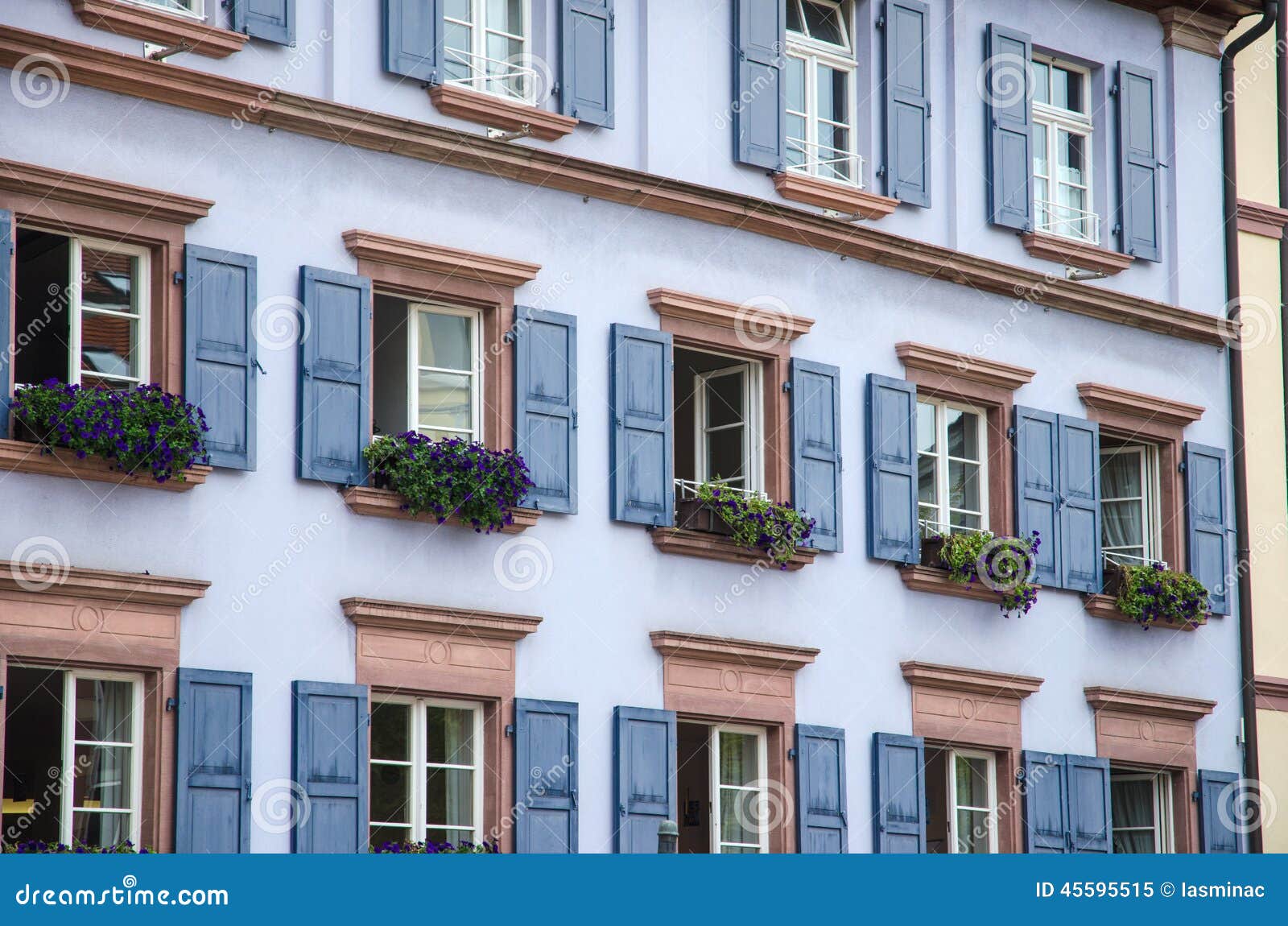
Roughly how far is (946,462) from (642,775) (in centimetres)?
460

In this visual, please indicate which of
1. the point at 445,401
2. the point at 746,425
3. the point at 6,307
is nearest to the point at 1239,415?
the point at 746,425

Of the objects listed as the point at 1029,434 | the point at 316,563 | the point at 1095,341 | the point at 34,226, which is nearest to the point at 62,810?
the point at 316,563

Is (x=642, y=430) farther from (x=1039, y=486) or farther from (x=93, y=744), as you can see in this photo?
(x=93, y=744)

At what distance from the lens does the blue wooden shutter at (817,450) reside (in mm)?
18688

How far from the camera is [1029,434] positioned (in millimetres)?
20734

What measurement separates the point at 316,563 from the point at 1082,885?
6422mm

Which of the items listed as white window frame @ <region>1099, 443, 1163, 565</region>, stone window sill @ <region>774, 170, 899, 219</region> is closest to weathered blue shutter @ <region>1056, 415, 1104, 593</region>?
white window frame @ <region>1099, 443, 1163, 565</region>

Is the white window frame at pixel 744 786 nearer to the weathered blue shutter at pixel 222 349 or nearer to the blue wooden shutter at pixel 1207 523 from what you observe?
the weathered blue shutter at pixel 222 349


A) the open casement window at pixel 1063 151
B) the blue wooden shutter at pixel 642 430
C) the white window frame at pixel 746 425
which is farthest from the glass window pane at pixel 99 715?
the open casement window at pixel 1063 151

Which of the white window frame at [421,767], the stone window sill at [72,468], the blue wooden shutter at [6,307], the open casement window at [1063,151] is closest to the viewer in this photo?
the stone window sill at [72,468]

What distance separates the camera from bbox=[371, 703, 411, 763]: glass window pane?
53.4 feet

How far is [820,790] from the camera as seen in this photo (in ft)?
60.2

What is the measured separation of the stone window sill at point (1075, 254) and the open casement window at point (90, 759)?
9646mm

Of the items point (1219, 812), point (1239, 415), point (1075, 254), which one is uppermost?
point (1075, 254)
